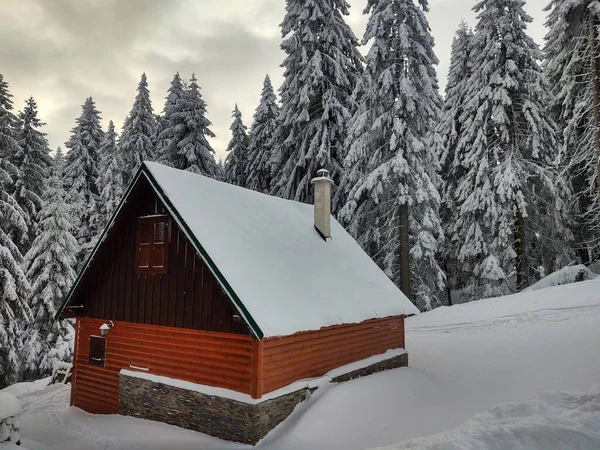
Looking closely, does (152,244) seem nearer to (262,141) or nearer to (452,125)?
(262,141)

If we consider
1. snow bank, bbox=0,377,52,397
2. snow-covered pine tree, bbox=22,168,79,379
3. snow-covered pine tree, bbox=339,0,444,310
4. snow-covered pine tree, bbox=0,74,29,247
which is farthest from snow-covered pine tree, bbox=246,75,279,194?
snow bank, bbox=0,377,52,397

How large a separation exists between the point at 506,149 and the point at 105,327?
21.7 metres

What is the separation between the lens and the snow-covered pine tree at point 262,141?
30828 mm

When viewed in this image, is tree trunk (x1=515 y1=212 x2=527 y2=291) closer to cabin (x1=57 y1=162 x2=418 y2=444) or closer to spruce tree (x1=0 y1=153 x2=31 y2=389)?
cabin (x1=57 y1=162 x2=418 y2=444)

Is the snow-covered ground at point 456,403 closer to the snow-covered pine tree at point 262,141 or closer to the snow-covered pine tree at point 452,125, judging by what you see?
the snow-covered pine tree at point 452,125

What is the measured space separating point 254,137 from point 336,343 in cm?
2490

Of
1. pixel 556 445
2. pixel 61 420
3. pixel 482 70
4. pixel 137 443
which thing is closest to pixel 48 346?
pixel 61 420

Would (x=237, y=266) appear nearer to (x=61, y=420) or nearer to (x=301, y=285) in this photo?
(x=301, y=285)

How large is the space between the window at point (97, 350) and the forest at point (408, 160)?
32.2 feet

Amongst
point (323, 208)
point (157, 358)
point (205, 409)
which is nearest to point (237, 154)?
point (323, 208)

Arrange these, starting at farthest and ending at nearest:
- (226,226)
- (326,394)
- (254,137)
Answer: (254,137) < (226,226) < (326,394)

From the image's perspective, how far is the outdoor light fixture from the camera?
37.4ft

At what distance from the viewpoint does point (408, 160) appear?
1911 centimetres

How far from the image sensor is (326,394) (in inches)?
369
